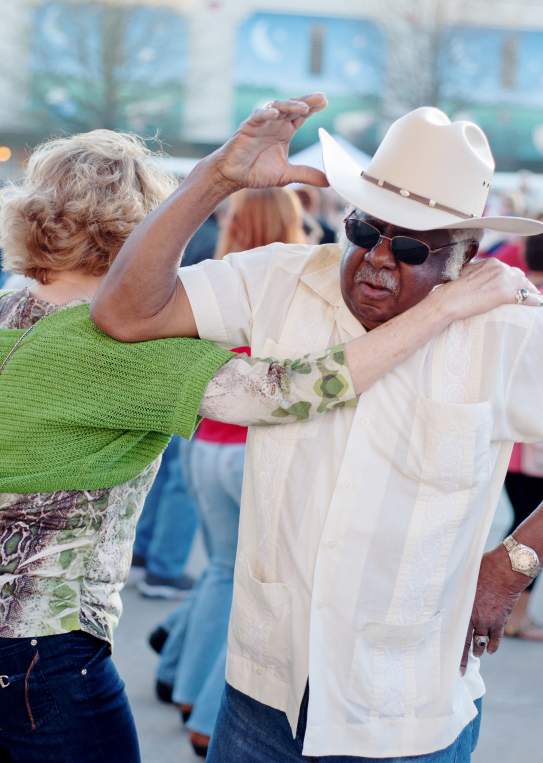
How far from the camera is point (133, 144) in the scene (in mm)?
2564

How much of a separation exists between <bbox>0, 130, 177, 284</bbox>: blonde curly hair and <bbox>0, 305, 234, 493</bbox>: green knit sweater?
216mm

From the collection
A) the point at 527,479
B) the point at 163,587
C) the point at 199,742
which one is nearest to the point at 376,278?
the point at 199,742

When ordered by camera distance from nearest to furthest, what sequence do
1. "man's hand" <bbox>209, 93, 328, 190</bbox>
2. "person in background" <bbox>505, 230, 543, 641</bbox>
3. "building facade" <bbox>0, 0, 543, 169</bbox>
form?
"man's hand" <bbox>209, 93, 328, 190</bbox>
"person in background" <bbox>505, 230, 543, 641</bbox>
"building facade" <bbox>0, 0, 543, 169</bbox>

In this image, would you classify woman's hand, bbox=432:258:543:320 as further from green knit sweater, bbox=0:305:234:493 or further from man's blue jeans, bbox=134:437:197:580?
man's blue jeans, bbox=134:437:197:580

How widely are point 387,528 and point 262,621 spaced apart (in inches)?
13.2

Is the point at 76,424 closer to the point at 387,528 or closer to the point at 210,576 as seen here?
the point at 387,528

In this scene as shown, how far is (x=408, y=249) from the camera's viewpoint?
2195mm

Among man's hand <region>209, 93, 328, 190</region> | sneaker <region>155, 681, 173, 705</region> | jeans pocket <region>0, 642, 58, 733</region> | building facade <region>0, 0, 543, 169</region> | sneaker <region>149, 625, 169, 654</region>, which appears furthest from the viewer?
building facade <region>0, 0, 543, 169</region>

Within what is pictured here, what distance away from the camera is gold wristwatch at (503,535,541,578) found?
2.37 m

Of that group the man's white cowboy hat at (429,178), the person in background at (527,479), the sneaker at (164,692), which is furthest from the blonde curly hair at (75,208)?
the person in background at (527,479)

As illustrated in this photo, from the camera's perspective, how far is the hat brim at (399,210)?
2166 millimetres

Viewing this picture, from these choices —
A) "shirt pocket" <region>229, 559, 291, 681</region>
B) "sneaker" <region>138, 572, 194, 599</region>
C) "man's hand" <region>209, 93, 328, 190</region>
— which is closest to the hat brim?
"man's hand" <region>209, 93, 328, 190</region>

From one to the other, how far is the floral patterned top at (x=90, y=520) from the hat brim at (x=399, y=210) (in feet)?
0.95

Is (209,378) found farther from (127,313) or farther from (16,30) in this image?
(16,30)
